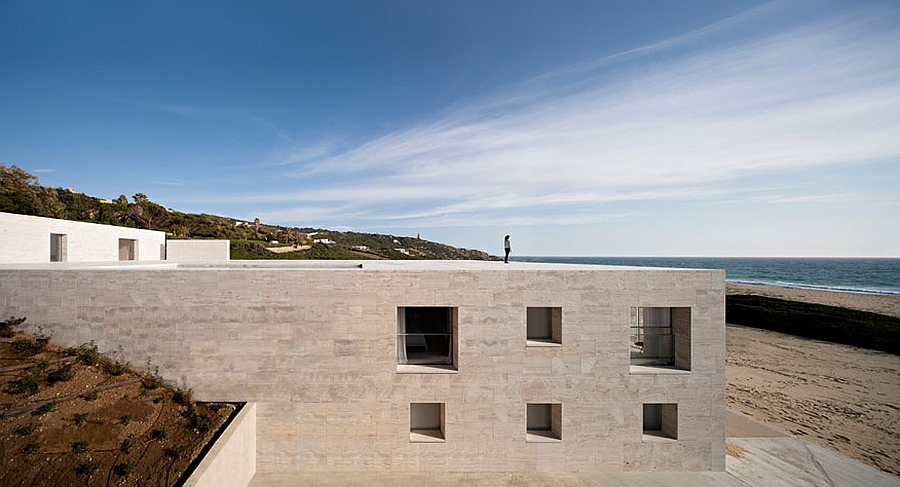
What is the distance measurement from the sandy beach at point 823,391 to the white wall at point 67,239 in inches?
994

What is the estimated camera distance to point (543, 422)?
8359 millimetres

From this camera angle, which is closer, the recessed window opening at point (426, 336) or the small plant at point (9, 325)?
the small plant at point (9, 325)

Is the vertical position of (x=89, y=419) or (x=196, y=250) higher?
(x=196, y=250)

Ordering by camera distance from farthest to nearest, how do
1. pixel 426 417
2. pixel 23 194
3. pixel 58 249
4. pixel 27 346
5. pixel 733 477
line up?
A: pixel 23 194 → pixel 58 249 → pixel 426 417 → pixel 733 477 → pixel 27 346

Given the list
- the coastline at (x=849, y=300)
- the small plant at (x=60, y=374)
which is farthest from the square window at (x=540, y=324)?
the coastline at (x=849, y=300)

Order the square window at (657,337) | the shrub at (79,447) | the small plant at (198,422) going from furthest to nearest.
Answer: the square window at (657,337)
the small plant at (198,422)
the shrub at (79,447)

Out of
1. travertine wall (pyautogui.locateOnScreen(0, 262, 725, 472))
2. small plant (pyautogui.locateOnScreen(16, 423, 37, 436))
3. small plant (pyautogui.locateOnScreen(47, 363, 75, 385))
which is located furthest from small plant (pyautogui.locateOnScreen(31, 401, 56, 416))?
travertine wall (pyautogui.locateOnScreen(0, 262, 725, 472))

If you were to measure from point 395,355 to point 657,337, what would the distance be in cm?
595

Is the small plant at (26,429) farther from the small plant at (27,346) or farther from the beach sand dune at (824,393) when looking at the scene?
the beach sand dune at (824,393)

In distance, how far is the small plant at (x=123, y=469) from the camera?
568cm

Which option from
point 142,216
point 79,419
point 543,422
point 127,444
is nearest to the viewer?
point 127,444

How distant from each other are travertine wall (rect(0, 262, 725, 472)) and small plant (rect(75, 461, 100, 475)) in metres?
1.92

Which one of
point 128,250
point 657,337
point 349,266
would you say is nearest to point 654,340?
point 657,337

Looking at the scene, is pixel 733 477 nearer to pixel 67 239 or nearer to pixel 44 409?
pixel 44 409
